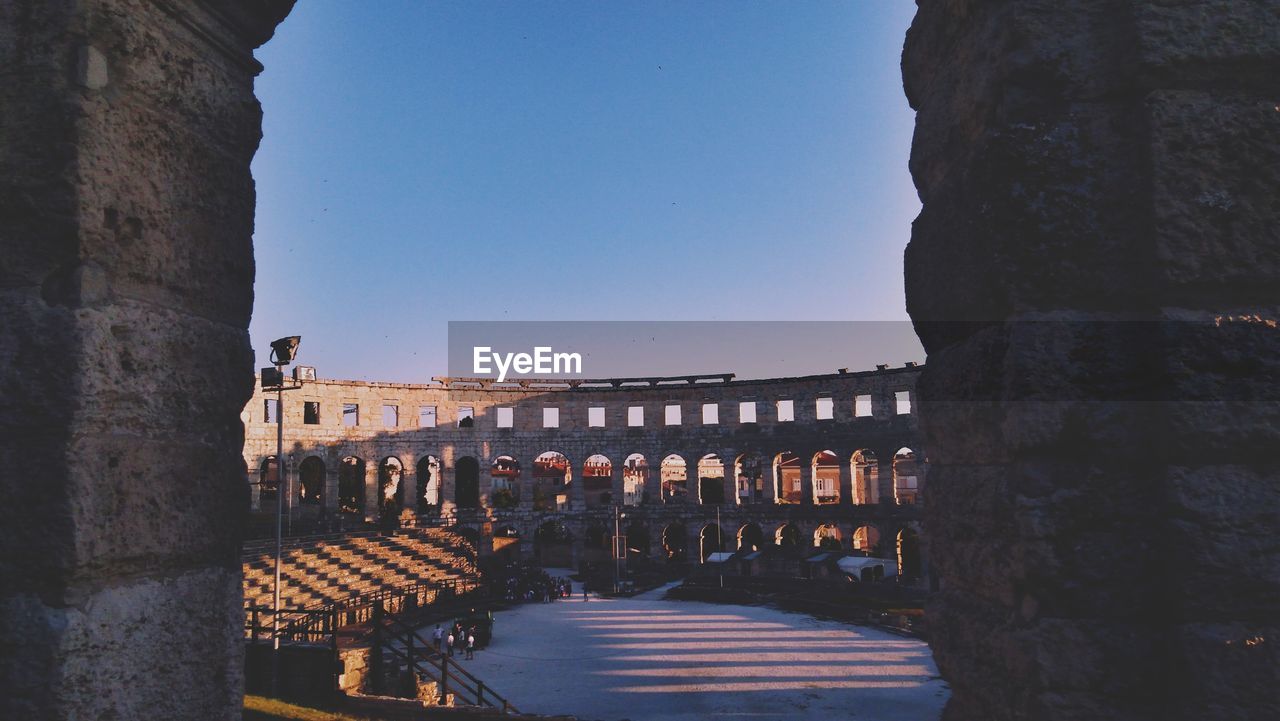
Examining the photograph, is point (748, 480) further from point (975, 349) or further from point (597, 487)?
point (975, 349)

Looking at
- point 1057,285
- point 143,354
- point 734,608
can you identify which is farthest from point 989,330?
point 734,608

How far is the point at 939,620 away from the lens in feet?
7.67

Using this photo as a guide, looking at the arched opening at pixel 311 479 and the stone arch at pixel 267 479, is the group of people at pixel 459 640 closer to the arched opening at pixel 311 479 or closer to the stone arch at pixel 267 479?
the stone arch at pixel 267 479

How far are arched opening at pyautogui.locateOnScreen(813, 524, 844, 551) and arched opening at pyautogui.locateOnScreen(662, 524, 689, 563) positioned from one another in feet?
21.2

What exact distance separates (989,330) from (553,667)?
16827 millimetres

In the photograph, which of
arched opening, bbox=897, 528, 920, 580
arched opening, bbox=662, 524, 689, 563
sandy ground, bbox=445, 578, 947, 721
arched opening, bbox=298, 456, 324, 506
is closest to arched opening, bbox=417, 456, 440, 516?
arched opening, bbox=298, 456, 324, 506

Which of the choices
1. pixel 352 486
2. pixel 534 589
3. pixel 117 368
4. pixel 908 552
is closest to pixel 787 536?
pixel 908 552

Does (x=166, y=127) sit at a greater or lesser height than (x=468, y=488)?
greater

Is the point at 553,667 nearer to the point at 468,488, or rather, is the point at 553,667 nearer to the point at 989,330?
the point at 989,330

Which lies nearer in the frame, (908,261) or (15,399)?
(15,399)

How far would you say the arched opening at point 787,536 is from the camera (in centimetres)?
3594

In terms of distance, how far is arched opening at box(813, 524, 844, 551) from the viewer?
35.5 m

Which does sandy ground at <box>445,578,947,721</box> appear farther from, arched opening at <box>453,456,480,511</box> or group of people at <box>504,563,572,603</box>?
arched opening at <box>453,456,480,511</box>

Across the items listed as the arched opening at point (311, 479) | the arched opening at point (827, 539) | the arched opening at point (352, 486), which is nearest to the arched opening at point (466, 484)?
the arched opening at point (352, 486)
